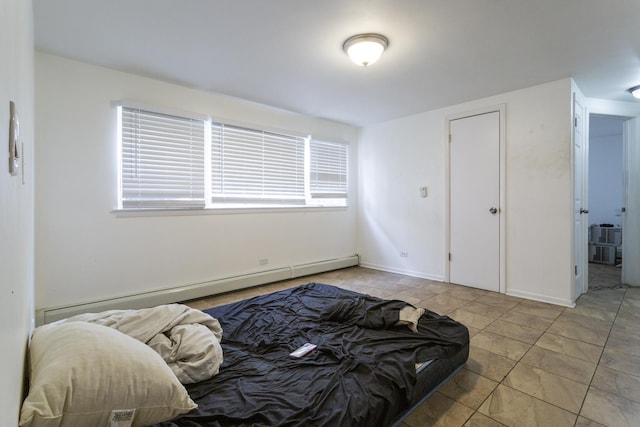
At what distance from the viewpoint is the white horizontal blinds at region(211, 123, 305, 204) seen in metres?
3.77

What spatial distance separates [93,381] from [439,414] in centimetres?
162

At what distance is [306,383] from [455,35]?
268 centimetres

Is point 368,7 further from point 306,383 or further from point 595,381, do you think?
point 595,381

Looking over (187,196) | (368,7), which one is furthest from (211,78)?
(368,7)

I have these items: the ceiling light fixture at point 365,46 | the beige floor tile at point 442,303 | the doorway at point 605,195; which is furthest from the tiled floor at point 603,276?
the ceiling light fixture at point 365,46

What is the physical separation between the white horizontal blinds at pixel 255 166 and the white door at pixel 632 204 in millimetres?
4434

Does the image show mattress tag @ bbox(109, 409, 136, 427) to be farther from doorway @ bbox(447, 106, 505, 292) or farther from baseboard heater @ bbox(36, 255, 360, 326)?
doorway @ bbox(447, 106, 505, 292)

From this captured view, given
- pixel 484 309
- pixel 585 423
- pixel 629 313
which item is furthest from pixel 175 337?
pixel 629 313

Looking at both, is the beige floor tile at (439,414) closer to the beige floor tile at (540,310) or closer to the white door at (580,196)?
the beige floor tile at (540,310)

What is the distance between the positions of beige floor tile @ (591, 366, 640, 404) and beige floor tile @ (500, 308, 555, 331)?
2.23ft

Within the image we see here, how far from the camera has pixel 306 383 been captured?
1500 mm

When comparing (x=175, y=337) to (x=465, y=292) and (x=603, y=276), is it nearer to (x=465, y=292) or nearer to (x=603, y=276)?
(x=465, y=292)

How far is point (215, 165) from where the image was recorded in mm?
3727

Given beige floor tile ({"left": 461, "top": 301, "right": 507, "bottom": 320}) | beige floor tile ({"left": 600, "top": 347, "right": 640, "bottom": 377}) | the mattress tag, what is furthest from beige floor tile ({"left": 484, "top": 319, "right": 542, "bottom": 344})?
the mattress tag
